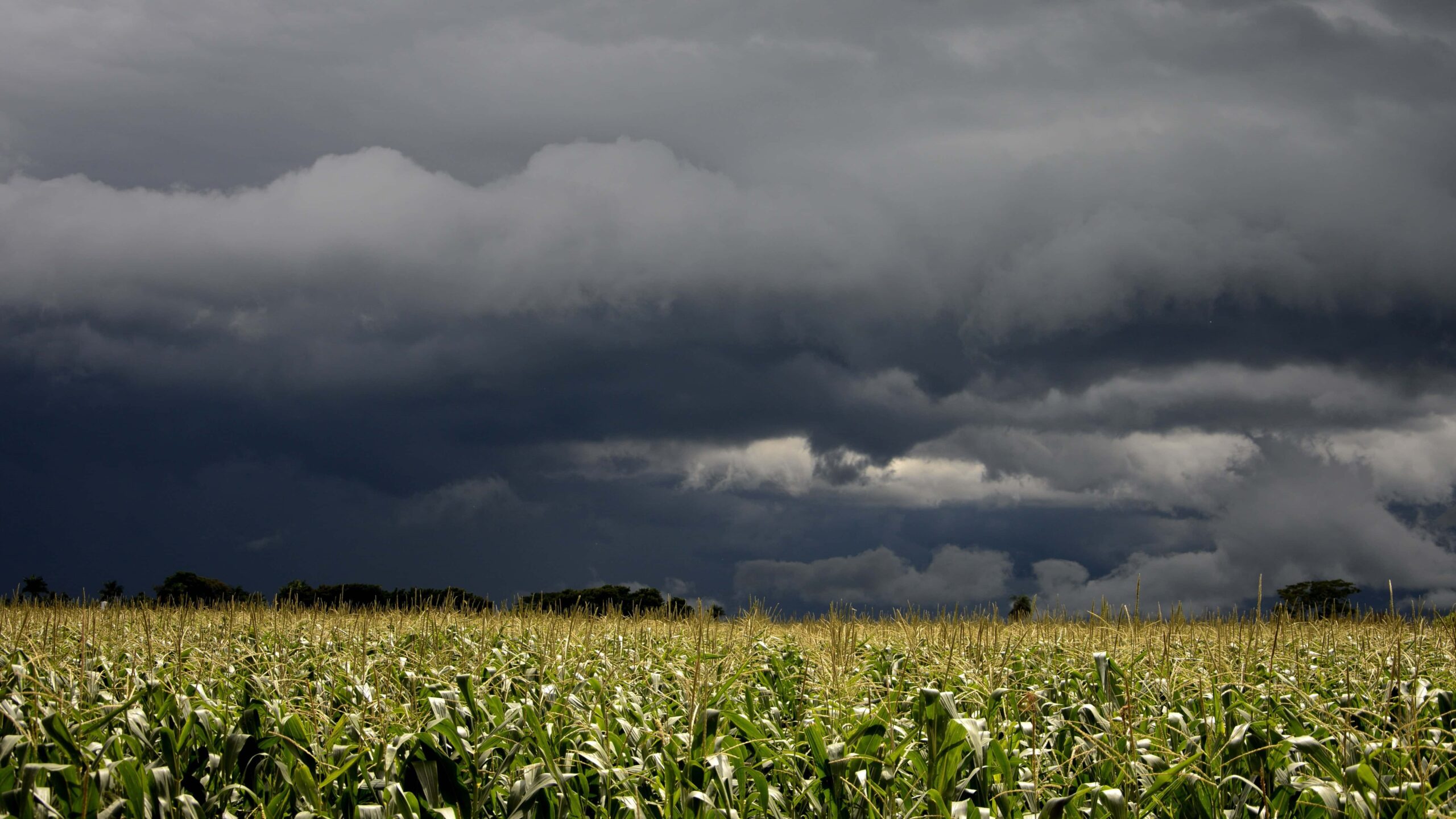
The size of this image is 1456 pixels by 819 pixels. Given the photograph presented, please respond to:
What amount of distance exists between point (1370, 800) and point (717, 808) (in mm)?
4189

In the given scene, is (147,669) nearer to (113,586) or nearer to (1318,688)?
(1318,688)

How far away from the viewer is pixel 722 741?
292 inches

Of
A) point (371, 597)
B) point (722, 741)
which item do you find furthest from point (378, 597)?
point (722, 741)

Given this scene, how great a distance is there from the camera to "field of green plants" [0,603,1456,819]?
6.38 metres

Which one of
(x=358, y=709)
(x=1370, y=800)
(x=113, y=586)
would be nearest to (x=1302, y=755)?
(x=1370, y=800)

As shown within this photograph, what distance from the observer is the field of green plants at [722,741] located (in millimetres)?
6375

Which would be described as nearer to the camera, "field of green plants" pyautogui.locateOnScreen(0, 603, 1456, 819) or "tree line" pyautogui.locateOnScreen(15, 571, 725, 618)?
"field of green plants" pyautogui.locateOnScreen(0, 603, 1456, 819)

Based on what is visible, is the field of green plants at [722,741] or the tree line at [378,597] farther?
the tree line at [378,597]

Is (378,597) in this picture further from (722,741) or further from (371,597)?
(722,741)

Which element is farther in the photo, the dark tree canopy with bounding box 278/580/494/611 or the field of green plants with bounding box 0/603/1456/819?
the dark tree canopy with bounding box 278/580/494/611

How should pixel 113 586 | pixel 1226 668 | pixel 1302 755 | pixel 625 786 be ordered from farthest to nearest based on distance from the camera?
pixel 113 586 → pixel 1226 668 → pixel 1302 755 → pixel 625 786

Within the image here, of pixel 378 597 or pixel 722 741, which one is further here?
pixel 378 597

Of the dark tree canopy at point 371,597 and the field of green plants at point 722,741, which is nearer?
the field of green plants at point 722,741

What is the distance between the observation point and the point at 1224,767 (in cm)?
710
